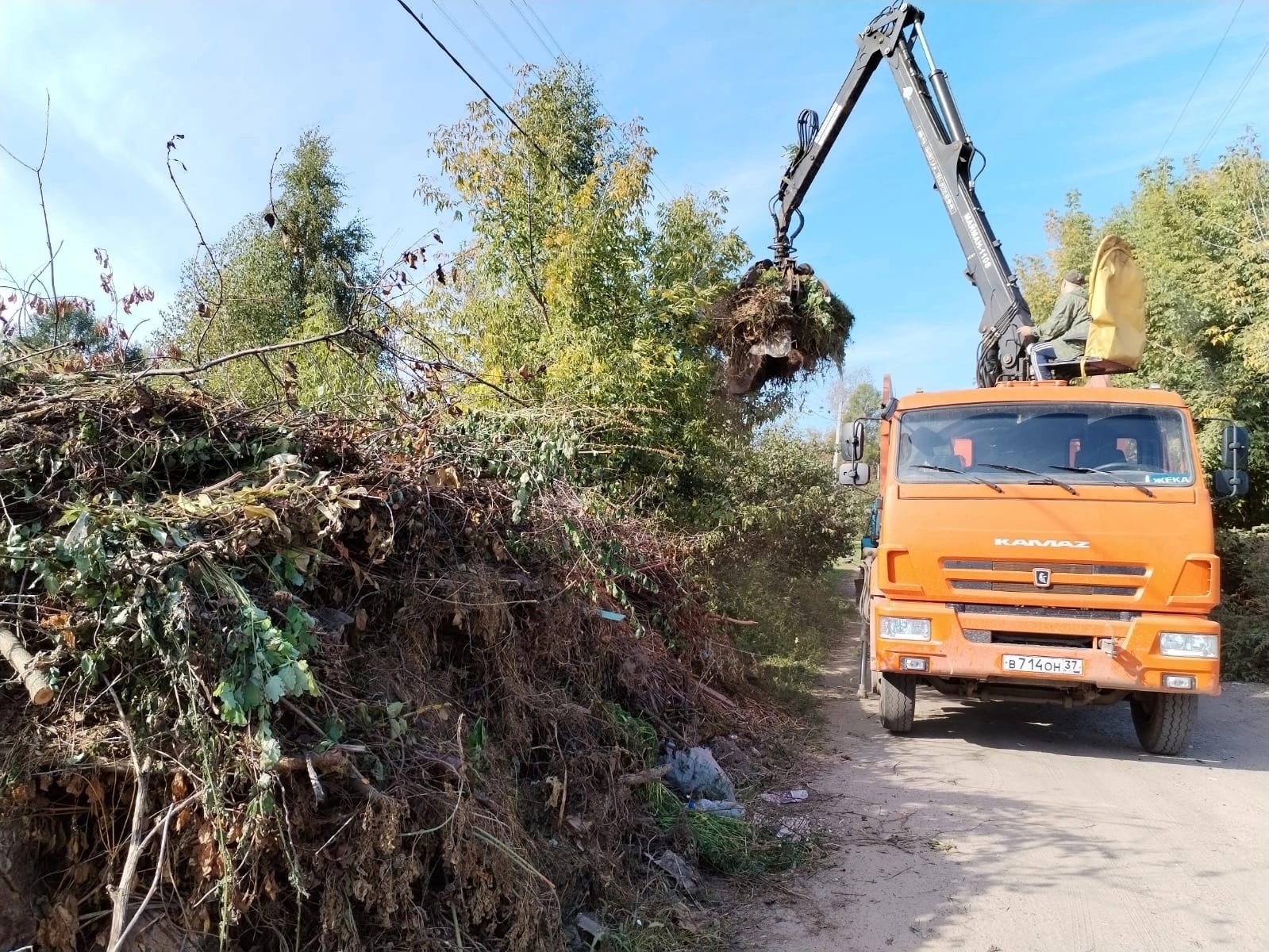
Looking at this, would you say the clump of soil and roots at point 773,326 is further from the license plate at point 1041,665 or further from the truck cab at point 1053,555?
the license plate at point 1041,665

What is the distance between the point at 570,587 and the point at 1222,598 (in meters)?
10.3

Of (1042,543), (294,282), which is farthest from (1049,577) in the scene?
(294,282)

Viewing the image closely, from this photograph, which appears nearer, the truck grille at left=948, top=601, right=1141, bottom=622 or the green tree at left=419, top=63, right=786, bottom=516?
the truck grille at left=948, top=601, right=1141, bottom=622

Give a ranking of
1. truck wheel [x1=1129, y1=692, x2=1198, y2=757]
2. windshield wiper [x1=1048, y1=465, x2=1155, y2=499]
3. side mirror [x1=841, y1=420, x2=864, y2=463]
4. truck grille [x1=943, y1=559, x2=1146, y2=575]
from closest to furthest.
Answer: truck grille [x1=943, y1=559, x2=1146, y2=575]
windshield wiper [x1=1048, y1=465, x2=1155, y2=499]
truck wheel [x1=1129, y1=692, x2=1198, y2=757]
side mirror [x1=841, y1=420, x2=864, y2=463]

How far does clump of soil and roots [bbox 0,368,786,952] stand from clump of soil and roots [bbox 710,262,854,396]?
448cm

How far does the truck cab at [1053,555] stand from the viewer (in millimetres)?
5539

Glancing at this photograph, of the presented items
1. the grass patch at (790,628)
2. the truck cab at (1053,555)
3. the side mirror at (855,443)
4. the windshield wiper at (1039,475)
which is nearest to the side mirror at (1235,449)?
the truck cab at (1053,555)

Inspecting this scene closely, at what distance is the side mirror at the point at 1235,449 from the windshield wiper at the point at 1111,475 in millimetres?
927

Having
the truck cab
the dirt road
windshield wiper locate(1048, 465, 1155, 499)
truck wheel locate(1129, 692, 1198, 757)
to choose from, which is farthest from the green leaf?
truck wheel locate(1129, 692, 1198, 757)

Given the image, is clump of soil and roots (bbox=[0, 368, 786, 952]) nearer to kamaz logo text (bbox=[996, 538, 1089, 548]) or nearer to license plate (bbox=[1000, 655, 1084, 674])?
license plate (bbox=[1000, 655, 1084, 674])

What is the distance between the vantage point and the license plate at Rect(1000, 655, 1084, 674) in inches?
222

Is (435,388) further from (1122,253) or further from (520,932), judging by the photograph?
(1122,253)

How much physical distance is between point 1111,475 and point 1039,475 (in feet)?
1.52

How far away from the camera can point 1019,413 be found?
629 cm
